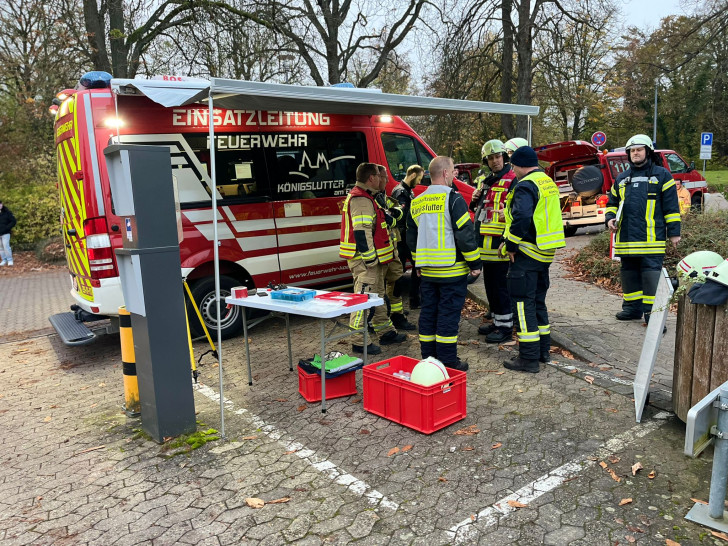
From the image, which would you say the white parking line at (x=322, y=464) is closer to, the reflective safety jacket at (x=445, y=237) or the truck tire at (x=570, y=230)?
the reflective safety jacket at (x=445, y=237)

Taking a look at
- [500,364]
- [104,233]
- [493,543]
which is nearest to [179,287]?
[104,233]

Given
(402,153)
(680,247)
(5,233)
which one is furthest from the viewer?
(5,233)

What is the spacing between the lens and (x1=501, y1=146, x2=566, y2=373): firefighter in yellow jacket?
4730mm

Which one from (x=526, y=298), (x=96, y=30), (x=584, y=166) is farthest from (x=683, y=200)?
(x=96, y=30)

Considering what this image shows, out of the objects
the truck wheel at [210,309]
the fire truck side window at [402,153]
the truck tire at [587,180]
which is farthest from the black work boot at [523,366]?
the truck tire at [587,180]

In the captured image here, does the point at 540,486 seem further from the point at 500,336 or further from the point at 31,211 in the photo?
the point at 31,211

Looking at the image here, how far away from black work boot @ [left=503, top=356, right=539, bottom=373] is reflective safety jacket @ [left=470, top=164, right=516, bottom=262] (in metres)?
1.20

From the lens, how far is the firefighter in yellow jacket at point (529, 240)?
4.73 m

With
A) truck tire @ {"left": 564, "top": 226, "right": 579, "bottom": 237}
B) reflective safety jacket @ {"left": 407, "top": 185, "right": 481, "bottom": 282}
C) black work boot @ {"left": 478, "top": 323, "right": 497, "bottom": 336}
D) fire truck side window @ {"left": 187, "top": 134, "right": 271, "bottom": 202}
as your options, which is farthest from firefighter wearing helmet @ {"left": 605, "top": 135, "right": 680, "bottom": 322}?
truck tire @ {"left": 564, "top": 226, "right": 579, "bottom": 237}

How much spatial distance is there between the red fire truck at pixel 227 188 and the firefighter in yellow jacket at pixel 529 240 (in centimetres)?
256

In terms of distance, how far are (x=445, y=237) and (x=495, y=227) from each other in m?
1.34

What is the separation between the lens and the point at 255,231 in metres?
6.14

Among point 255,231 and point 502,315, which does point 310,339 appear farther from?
point 502,315

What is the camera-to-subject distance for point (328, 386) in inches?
176
